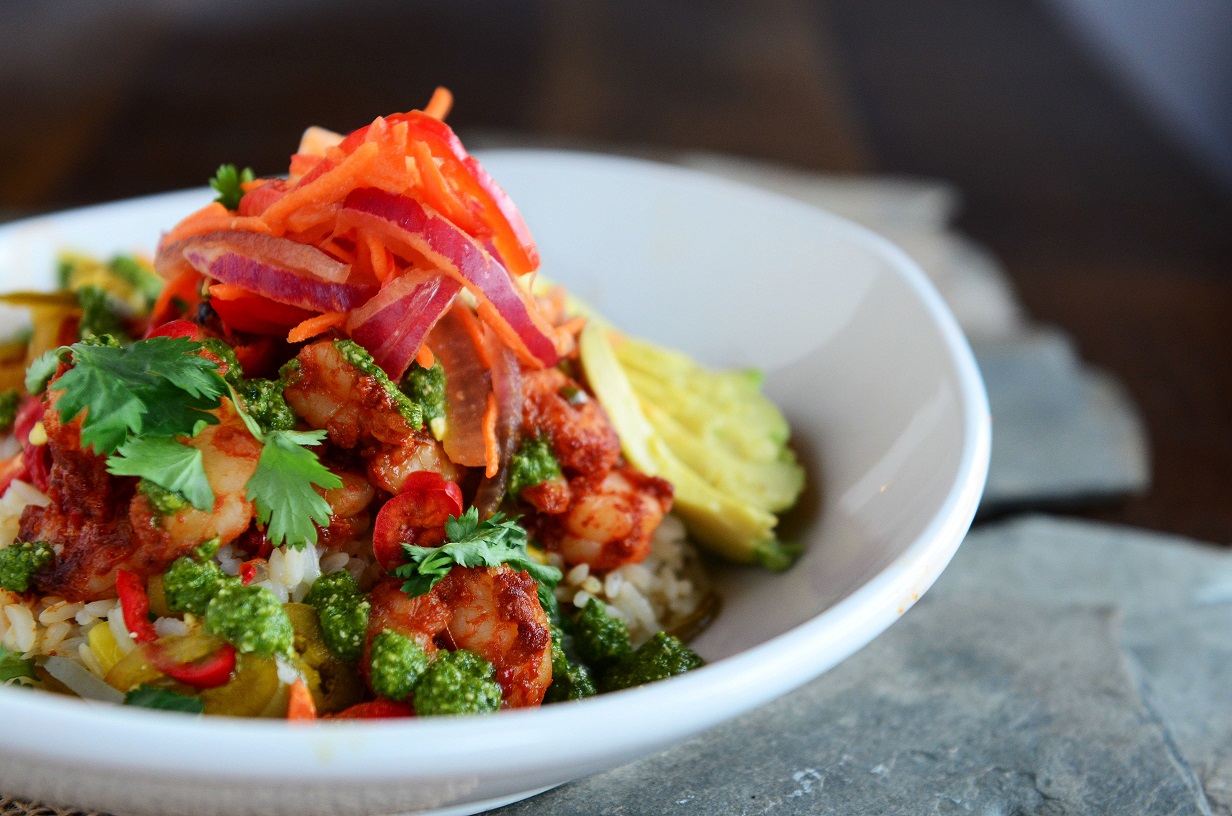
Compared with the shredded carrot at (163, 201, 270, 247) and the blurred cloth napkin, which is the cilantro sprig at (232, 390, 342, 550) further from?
the blurred cloth napkin

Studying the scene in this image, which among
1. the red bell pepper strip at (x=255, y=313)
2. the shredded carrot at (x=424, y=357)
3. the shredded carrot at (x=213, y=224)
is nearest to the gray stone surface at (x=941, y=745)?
the shredded carrot at (x=424, y=357)

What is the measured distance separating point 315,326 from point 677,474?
113cm

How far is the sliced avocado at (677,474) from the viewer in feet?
9.68

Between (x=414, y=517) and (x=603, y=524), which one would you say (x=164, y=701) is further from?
(x=603, y=524)

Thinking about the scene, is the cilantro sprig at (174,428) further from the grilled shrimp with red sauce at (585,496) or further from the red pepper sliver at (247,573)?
the grilled shrimp with red sauce at (585,496)

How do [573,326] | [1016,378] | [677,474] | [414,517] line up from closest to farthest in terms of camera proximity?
[414,517]
[573,326]
[677,474]
[1016,378]

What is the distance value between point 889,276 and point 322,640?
6.75 ft

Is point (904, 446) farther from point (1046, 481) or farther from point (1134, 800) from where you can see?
point (1046, 481)

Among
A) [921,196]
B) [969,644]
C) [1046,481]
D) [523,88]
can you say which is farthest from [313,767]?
[523,88]

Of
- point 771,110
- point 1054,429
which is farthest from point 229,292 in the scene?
point 771,110

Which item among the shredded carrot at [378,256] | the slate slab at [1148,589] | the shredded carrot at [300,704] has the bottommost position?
the slate slab at [1148,589]

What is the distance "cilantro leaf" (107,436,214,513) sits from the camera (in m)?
2.11

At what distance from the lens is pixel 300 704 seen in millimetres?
1995

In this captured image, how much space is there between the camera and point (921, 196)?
661 cm
